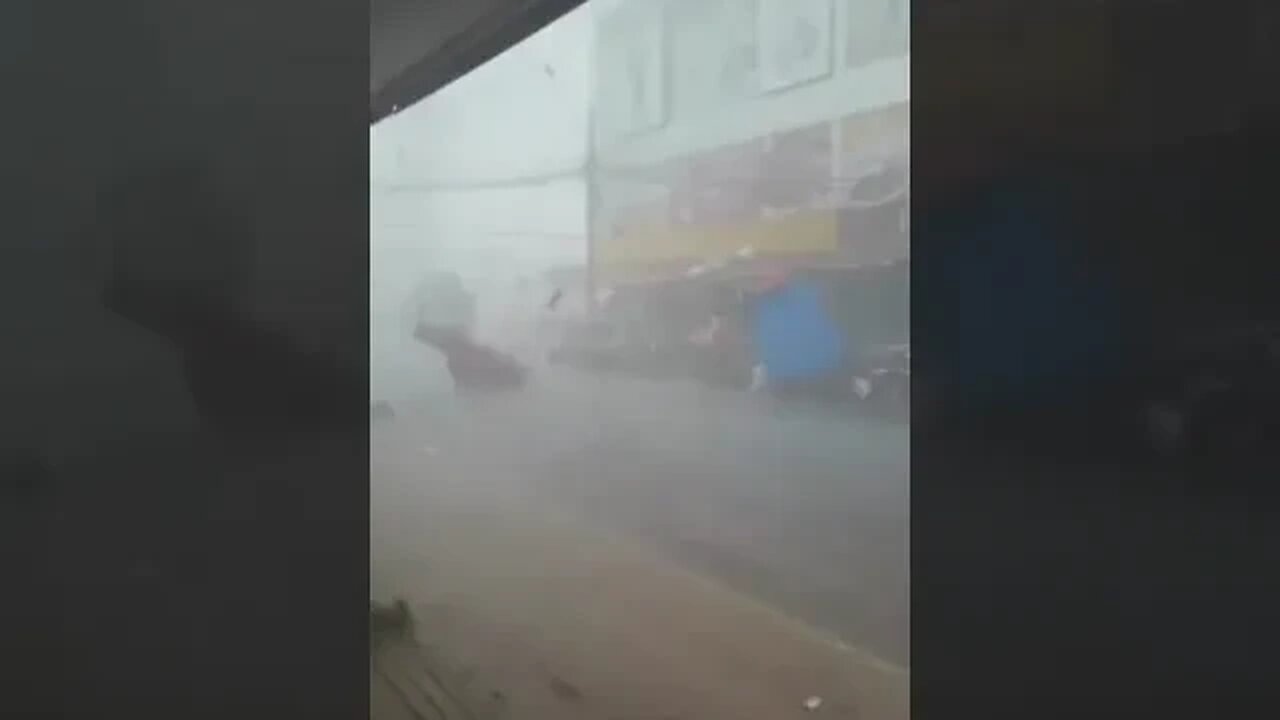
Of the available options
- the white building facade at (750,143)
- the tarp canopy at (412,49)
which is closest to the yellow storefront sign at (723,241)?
the white building facade at (750,143)

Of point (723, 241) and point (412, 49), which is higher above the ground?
point (412, 49)

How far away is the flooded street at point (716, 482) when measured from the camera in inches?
33.1

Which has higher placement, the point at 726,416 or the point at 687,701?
the point at 726,416

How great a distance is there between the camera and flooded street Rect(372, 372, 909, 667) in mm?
841

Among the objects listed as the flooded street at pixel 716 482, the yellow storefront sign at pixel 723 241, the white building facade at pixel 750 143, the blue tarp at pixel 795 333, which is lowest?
the flooded street at pixel 716 482

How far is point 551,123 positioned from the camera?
0.85m

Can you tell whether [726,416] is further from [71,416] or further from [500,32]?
[71,416]

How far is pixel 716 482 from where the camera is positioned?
861 mm

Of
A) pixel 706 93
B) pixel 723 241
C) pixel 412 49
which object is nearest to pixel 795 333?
pixel 723 241

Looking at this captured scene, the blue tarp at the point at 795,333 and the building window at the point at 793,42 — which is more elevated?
the building window at the point at 793,42

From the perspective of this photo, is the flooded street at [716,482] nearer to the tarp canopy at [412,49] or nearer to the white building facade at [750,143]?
the white building facade at [750,143]
